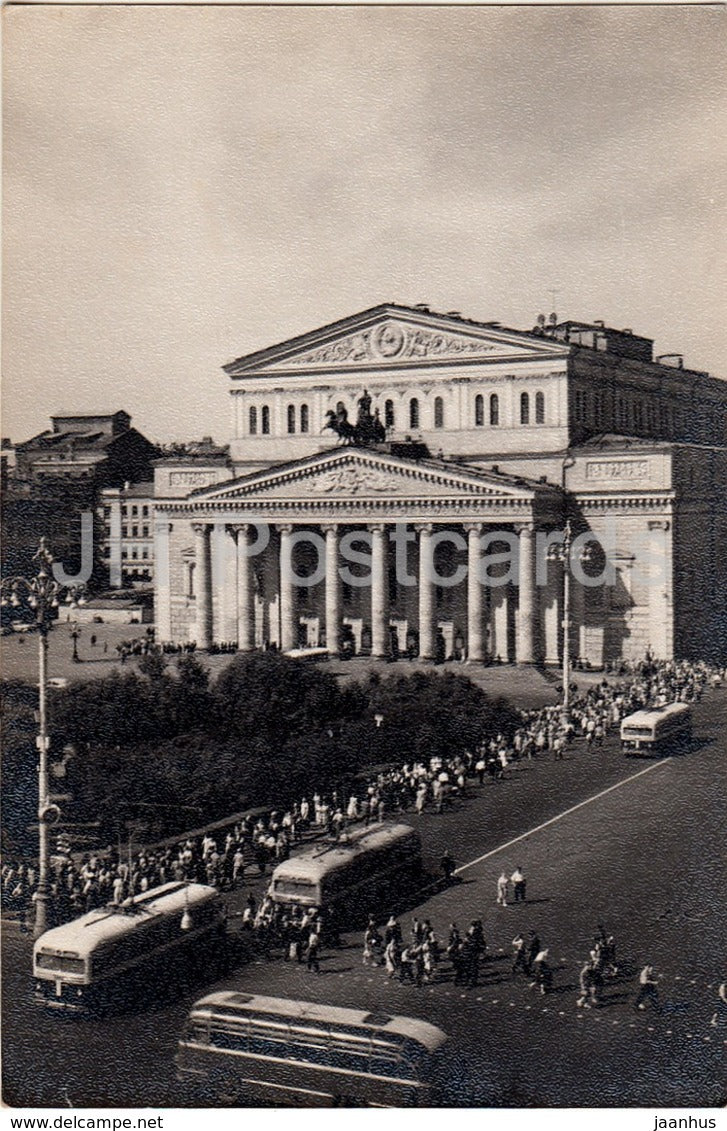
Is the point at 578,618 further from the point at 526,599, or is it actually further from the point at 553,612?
the point at 526,599

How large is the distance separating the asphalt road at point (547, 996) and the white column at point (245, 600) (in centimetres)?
1758

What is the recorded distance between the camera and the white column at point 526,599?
3909 centimetres

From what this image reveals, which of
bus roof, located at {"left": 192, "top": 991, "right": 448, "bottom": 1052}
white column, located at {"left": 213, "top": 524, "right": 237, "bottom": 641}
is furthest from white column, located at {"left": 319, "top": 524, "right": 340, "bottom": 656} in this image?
bus roof, located at {"left": 192, "top": 991, "right": 448, "bottom": 1052}

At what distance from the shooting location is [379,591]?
40.3 m

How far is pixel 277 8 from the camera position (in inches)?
677

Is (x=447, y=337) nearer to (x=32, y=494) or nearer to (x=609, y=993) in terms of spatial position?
(x=32, y=494)

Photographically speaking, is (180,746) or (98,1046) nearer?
(98,1046)

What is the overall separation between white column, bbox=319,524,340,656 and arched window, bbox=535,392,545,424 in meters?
7.52

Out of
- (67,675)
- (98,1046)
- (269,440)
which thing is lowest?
(98,1046)

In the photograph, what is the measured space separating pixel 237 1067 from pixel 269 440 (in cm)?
3358

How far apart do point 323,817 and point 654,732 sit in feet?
24.2

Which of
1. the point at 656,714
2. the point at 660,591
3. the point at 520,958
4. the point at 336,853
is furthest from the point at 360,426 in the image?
the point at 520,958

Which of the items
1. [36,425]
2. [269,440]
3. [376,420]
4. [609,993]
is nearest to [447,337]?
[376,420]

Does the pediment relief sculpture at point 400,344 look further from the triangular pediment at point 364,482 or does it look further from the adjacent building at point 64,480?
the adjacent building at point 64,480
